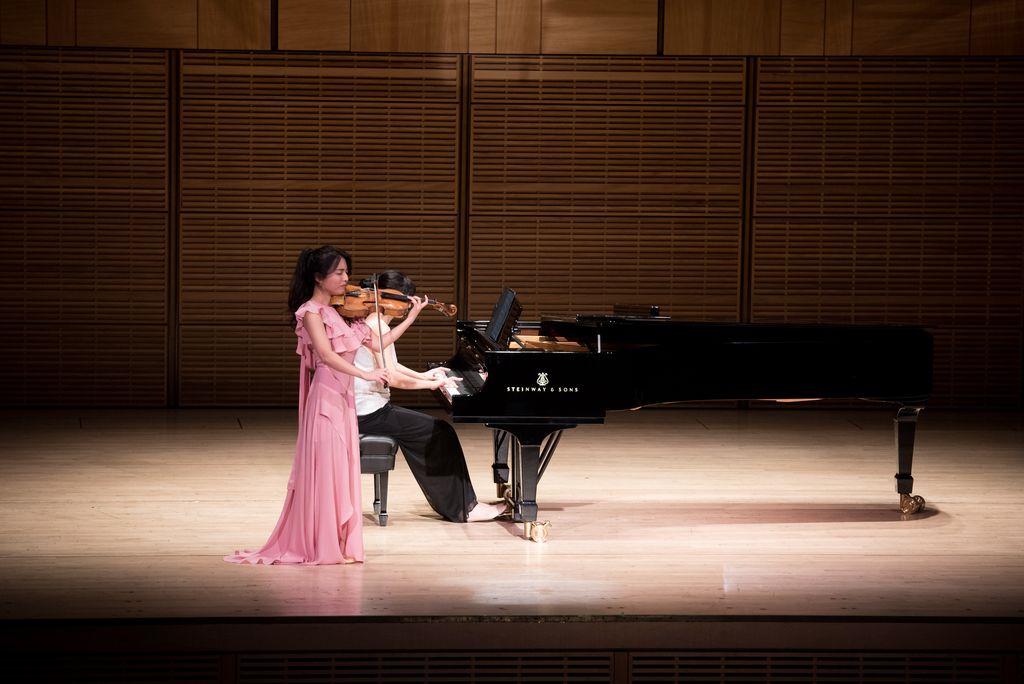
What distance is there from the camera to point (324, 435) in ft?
13.9

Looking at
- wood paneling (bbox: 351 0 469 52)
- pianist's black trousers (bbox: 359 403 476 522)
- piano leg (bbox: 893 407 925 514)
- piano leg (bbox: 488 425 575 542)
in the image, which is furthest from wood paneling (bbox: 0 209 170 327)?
piano leg (bbox: 893 407 925 514)

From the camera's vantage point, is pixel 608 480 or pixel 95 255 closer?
pixel 608 480

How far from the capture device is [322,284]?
4.22 m

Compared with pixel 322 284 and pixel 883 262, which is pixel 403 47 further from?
pixel 322 284

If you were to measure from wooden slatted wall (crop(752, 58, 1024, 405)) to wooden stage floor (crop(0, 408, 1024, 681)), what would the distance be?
156cm

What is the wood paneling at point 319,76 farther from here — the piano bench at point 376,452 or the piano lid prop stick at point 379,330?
the piano bench at point 376,452

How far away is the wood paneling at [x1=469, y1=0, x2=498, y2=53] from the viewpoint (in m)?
8.28

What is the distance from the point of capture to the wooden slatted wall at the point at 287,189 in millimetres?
8312

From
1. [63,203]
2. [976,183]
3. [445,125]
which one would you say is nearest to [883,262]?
[976,183]

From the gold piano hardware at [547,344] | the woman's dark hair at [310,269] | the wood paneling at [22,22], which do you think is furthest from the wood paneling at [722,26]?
the woman's dark hair at [310,269]

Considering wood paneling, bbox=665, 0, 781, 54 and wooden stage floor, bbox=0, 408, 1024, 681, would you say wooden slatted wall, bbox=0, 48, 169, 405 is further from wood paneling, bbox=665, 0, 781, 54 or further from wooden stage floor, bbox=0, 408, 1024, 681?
wood paneling, bbox=665, 0, 781, 54

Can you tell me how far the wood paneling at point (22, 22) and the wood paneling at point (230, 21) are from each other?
1011 millimetres

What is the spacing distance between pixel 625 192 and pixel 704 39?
1.13 m

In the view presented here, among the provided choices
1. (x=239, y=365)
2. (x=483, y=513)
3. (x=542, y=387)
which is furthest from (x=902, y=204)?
(x=542, y=387)
